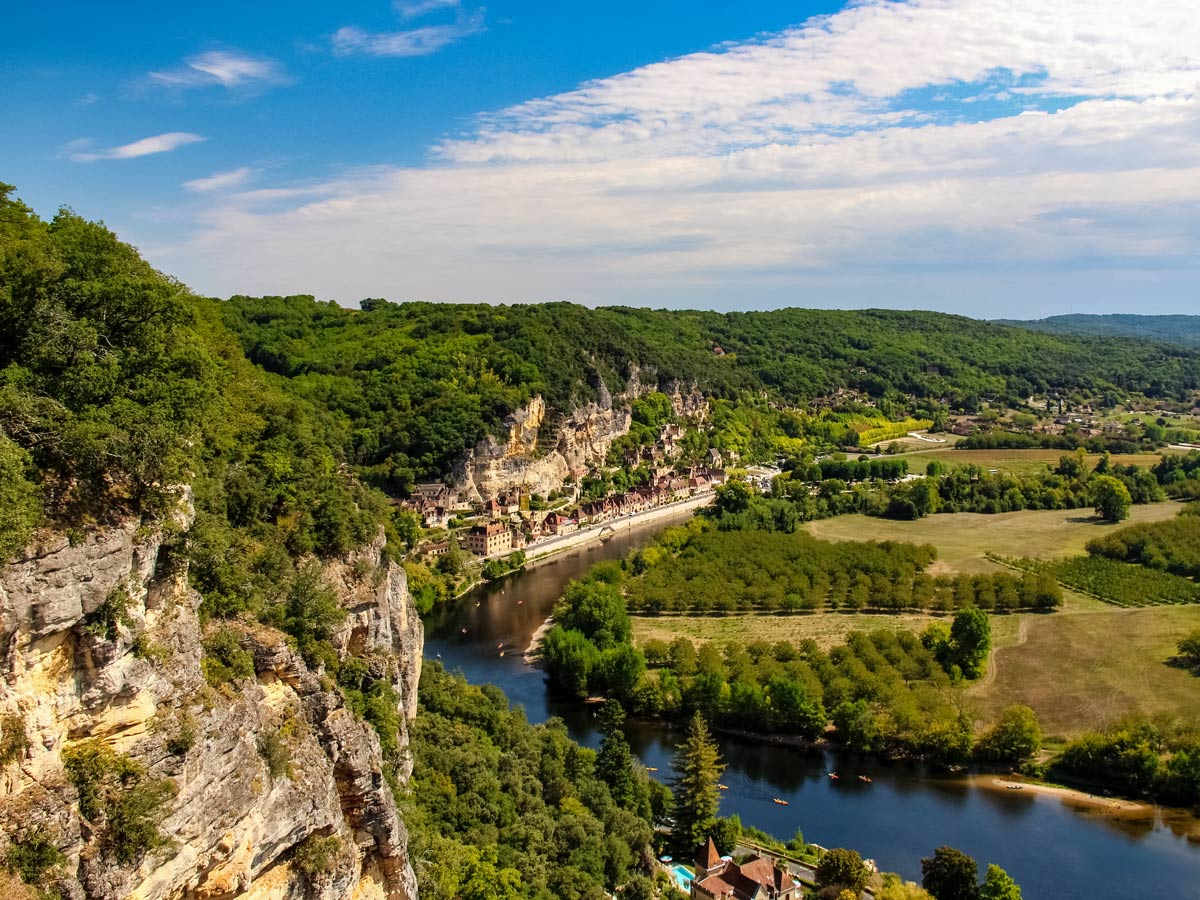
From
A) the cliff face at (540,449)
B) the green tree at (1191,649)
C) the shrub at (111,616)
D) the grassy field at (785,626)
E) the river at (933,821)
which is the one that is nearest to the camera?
the shrub at (111,616)

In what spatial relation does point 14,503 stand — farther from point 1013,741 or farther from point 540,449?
point 540,449

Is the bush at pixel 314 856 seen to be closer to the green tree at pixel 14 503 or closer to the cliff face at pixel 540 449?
the green tree at pixel 14 503

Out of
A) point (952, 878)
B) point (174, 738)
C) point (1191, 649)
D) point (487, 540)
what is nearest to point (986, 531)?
point (1191, 649)

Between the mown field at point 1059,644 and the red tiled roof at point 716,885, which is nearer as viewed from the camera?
the red tiled roof at point 716,885

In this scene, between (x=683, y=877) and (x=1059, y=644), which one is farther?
(x=1059, y=644)

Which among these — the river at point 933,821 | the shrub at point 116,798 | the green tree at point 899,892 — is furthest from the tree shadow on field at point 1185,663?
the shrub at point 116,798

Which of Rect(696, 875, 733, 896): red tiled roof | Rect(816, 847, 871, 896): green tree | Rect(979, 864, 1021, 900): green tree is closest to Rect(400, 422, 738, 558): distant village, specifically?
Rect(696, 875, 733, 896): red tiled roof
